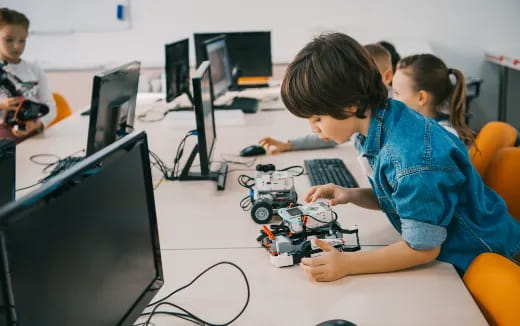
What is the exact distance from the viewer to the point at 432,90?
210 cm

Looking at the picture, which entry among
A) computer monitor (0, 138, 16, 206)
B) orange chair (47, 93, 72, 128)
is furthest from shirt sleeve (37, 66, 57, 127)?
computer monitor (0, 138, 16, 206)

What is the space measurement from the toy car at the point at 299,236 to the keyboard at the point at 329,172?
393mm

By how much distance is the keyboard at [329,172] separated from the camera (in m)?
1.76

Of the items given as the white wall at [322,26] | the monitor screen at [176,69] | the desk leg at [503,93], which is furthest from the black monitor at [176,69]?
the desk leg at [503,93]

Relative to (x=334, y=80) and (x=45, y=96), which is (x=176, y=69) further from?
(x=334, y=80)

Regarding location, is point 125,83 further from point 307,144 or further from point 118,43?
point 118,43

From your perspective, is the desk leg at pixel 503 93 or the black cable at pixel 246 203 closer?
the black cable at pixel 246 203

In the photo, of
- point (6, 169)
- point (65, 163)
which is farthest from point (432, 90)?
point (6, 169)

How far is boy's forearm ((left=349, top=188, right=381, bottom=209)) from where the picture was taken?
1475 millimetres

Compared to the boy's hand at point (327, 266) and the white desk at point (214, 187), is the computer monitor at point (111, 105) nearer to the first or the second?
the white desk at point (214, 187)

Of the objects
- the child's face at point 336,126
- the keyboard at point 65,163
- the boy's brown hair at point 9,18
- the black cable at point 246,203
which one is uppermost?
the boy's brown hair at point 9,18

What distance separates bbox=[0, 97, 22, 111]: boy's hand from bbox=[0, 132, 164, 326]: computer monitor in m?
1.85

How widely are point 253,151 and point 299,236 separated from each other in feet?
2.95

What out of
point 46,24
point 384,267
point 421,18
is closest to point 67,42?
point 46,24
